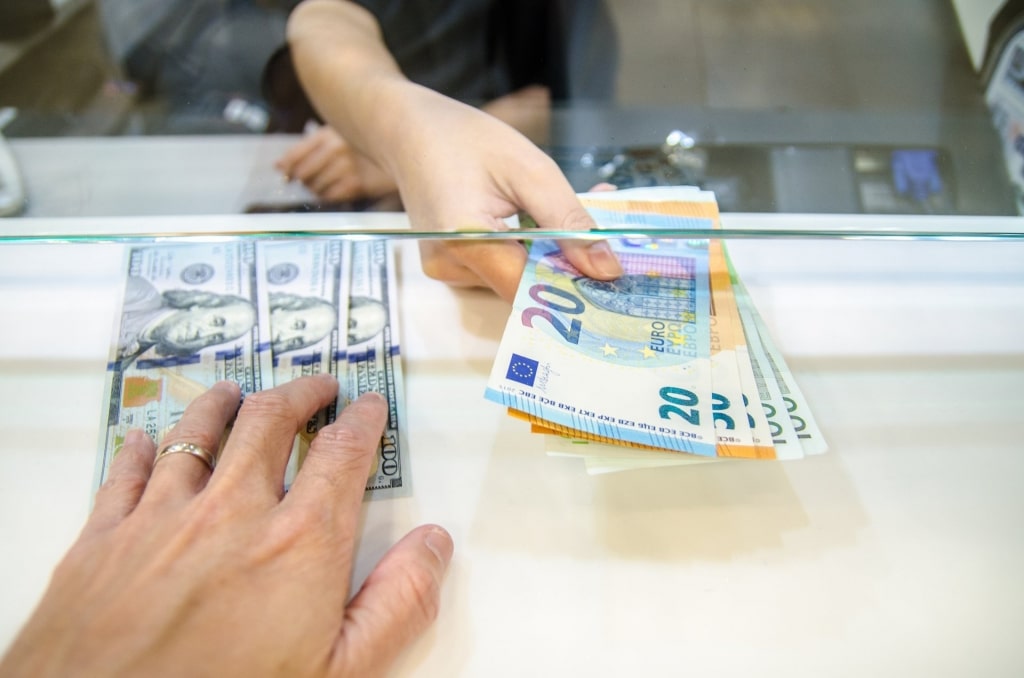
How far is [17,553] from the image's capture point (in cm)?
58

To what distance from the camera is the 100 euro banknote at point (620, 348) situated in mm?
575

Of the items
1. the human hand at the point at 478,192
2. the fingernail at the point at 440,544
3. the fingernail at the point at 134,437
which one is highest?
the human hand at the point at 478,192

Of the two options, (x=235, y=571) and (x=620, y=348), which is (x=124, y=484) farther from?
(x=620, y=348)

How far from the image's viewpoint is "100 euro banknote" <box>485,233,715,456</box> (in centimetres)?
57

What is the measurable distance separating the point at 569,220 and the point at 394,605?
0.38 metres

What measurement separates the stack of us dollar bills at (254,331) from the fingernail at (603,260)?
22 centimetres

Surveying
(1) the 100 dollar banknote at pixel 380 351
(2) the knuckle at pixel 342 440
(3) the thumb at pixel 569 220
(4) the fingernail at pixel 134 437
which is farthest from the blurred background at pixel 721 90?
(4) the fingernail at pixel 134 437

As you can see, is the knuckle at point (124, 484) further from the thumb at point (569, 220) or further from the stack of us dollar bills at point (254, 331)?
the thumb at point (569, 220)

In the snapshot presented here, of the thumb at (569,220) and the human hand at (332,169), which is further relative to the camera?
the human hand at (332,169)

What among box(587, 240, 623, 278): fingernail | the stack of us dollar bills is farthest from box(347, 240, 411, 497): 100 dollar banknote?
box(587, 240, 623, 278): fingernail

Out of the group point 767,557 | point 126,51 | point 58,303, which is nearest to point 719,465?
point 767,557

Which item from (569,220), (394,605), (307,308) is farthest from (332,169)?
(394,605)

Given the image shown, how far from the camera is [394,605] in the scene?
515 mm

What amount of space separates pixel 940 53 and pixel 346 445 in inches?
38.6
